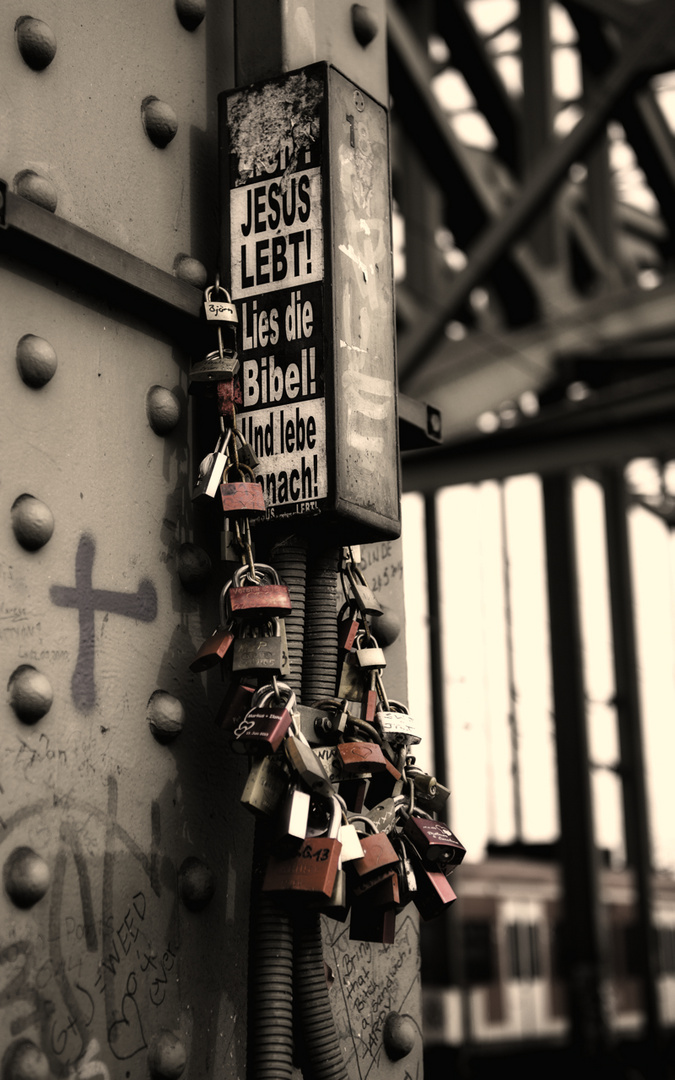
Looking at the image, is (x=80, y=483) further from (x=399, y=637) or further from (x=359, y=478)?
(x=399, y=637)

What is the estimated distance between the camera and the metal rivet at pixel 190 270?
5.86ft

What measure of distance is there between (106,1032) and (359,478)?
0.75 m

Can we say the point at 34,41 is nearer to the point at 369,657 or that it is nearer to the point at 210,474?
the point at 210,474

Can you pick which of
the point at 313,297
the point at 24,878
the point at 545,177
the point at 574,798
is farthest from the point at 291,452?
the point at 574,798

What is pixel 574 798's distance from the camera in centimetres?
1251

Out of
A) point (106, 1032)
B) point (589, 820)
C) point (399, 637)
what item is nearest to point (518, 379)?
point (589, 820)

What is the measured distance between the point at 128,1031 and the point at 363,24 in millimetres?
1610

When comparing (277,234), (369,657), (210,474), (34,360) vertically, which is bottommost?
(369,657)

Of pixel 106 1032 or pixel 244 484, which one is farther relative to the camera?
pixel 244 484

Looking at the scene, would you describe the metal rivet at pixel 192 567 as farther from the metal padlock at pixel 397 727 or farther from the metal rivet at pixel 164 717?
the metal padlock at pixel 397 727

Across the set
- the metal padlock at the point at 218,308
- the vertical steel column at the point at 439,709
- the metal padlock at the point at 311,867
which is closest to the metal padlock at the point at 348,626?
the metal padlock at the point at 311,867

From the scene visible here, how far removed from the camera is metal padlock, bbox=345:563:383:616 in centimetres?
184

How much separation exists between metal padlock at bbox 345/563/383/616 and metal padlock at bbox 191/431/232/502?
0.30 m

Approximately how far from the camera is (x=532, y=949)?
17.4 meters
